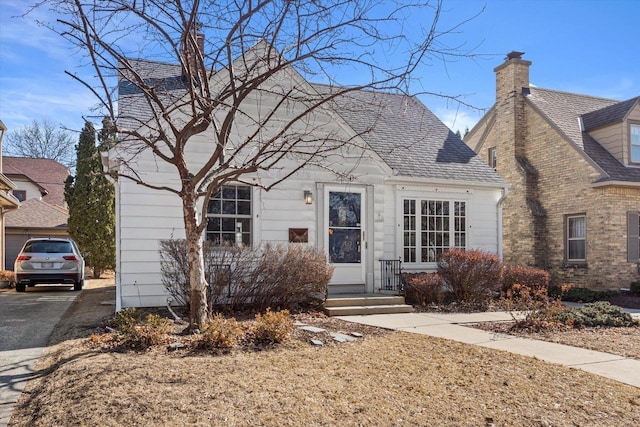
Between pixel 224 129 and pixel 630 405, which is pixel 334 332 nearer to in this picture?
pixel 224 129

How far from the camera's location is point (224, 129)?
6688 mm

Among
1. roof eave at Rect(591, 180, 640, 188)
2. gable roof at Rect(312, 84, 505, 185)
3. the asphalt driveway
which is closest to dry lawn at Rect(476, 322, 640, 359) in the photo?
gable roof at Rect(312, 84, 505, 185)

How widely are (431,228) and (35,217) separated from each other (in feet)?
66.9

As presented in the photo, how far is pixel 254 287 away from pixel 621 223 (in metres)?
11.4

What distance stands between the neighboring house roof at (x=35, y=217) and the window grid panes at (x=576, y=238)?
70.9ft

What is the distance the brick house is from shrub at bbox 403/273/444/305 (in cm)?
686

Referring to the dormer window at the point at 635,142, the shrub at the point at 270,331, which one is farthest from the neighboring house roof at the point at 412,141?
the shrub at the point at 270,331

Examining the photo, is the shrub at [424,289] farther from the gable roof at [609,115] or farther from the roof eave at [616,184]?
the gable roof at [609,115]

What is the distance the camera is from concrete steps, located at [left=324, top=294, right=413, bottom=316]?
363 inches

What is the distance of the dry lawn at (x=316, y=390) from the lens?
3.82 m

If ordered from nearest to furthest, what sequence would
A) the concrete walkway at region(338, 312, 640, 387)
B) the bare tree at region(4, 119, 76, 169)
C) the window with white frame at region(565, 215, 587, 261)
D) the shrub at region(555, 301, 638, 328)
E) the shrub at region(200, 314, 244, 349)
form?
the concrete walkway at region(338, 312, 640, 387), the shrub at region(200, 314, 244, 349), the shrub at region(555, 301, 638, 328), the window with white frame at region(565, 215, 587, 261), the bare tree at region(4, 119, 76, 169)

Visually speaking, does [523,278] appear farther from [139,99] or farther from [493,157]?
[139,99]

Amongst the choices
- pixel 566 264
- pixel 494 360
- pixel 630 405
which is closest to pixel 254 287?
pixel 494 360

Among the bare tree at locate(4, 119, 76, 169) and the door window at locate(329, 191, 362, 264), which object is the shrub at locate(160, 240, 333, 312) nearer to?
the door window at locate(329, 191, 362, 264)
